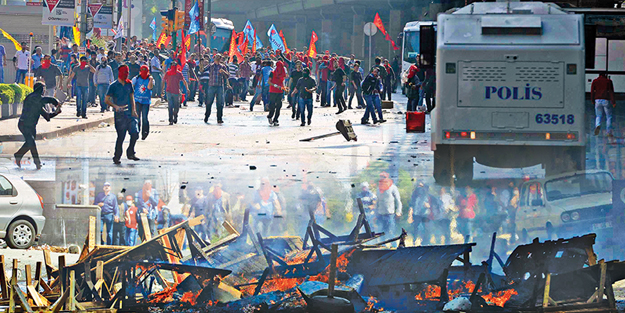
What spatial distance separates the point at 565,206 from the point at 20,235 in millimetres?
6889

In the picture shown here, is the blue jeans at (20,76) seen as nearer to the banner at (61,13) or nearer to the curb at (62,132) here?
the banner at (61,13)

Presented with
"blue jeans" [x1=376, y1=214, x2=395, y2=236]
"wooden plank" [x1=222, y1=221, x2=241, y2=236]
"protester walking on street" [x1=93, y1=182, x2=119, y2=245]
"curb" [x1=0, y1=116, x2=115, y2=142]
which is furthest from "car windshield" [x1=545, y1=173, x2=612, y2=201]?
"curb" [x1=0, y1=116, x2=115, y2=142]

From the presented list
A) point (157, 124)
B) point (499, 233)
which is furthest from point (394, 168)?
point (157, 124)

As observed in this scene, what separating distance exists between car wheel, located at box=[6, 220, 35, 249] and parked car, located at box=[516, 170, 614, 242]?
6.20 m

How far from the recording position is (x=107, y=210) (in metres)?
10.5

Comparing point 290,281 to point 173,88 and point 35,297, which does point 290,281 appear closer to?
point 35,297

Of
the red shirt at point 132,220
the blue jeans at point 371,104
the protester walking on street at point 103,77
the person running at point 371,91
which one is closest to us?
the red shirt at point 132,220

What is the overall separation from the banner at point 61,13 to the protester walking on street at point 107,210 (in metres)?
16.8

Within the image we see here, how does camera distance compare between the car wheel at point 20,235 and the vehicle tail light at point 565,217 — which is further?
the car wheel at point 20,235

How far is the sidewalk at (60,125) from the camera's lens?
58.8 feet

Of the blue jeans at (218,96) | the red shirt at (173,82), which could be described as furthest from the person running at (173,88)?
the blue jeans at (218,96)

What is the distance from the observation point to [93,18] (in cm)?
3394

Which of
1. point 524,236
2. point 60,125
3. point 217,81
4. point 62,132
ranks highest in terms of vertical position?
point 217,81

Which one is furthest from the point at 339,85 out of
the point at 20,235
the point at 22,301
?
the point at 22,301
